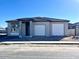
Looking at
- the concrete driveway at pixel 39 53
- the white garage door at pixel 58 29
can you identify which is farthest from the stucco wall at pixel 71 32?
the concrete driveway at pixel 39 53

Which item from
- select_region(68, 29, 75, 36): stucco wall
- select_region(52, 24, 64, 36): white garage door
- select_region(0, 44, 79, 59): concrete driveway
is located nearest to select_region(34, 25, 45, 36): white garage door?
select_region(52, 24, 64, 36): white garage door

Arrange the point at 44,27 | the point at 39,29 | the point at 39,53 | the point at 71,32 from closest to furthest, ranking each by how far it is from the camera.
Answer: the point at 39,53, the point at 44,27, the point at 39,29, the point at 71,32

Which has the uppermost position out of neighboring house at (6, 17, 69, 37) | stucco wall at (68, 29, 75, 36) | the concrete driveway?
neighboring house at (6, 17, 69, 37)

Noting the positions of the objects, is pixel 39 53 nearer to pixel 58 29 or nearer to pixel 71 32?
pixel 58 29

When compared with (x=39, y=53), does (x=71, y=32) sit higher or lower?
higher

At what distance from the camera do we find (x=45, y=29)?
3603 centimetres

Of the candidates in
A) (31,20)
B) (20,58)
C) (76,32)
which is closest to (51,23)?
(31,20)

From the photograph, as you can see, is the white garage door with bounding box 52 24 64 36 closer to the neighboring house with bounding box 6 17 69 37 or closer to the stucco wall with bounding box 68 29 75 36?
the neighboring house with bounding box 6 17 69 37

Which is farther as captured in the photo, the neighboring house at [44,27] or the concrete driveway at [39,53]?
the neighboring house at [44,27]

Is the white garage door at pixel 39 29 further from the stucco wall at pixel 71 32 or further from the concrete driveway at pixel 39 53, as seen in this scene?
the concrete driveway at pixel 39 53

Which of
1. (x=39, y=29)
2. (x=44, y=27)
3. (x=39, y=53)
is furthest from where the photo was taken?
(x=39, y=29)

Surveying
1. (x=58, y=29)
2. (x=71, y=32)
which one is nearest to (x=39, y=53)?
(x=58, y=29)

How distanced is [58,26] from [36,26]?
174 inches

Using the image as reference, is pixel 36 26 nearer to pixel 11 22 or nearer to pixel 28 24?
pixel 28 24
